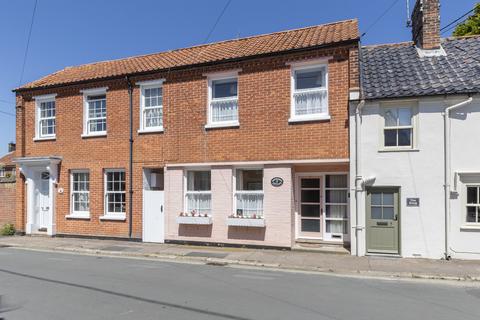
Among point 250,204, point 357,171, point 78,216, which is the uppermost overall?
point 357,171

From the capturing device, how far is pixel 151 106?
14977mm

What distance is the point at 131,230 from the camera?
14758 millimetres

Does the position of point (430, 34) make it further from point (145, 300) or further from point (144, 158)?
point (145, 300)

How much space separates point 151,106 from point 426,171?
32.1 ft

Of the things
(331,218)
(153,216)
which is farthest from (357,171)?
(153,216)

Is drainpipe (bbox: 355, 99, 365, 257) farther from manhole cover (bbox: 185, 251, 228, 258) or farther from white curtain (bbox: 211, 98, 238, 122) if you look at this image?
white curtain (bbox: 211, 98, 238, 122)

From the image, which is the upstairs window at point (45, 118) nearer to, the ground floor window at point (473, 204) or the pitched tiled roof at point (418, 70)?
the pitched tiled roof at point (418, 70)

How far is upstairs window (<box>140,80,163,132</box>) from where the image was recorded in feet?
48.5

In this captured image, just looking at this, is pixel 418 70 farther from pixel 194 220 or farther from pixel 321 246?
pixel 194 220

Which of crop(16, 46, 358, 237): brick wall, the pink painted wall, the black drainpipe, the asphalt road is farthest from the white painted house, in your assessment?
the black drainpipe

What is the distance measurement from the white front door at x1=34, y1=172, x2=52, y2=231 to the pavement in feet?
7.51

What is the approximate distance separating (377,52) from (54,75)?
14296 mm

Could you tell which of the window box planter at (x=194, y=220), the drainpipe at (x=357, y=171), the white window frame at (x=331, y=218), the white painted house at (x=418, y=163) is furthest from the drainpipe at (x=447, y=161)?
the window box planter at (x=194, y=220)

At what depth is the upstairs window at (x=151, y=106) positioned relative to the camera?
14797 mm
